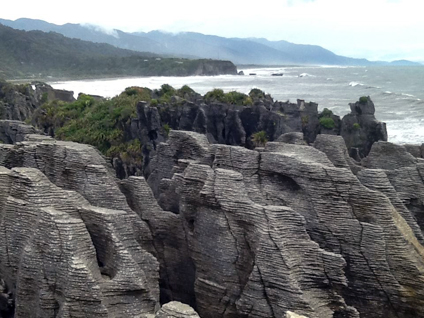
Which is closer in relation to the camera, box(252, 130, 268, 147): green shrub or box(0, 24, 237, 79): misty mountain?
box(252, 130, 268, 147): green shrub

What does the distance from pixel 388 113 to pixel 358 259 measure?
55.6 metres

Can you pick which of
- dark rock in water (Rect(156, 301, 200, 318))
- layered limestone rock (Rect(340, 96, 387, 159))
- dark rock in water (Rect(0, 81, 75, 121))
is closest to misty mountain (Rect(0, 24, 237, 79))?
dark rock in water (Rect(0, 81, 75, 121))

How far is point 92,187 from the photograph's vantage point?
11.1 metres

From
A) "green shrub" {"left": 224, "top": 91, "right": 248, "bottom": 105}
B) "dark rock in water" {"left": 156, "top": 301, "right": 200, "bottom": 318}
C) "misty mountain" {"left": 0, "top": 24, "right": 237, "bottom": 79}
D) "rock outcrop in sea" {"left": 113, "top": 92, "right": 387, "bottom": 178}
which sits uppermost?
"misty mountain" {"left": 0, "top": 24, "right": 237, "bottom": 79}

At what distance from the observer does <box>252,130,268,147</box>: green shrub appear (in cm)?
2735

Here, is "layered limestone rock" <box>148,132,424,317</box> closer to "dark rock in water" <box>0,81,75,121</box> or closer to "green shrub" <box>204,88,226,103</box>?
"green shrub" <box>204,88,226,103</box>

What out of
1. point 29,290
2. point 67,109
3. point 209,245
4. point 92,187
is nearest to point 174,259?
point 209,245

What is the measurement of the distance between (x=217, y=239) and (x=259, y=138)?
686 inches

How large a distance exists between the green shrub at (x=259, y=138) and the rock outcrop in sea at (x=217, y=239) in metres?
14.4

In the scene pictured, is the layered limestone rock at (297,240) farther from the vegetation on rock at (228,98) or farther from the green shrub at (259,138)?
the vegetation on rock at (228,98)

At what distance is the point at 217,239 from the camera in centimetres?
1053

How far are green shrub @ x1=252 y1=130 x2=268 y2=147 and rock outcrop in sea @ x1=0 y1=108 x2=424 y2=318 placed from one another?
1444cm

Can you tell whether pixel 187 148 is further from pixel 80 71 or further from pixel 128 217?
pixel 80 71

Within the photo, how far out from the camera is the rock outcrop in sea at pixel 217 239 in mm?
9102
